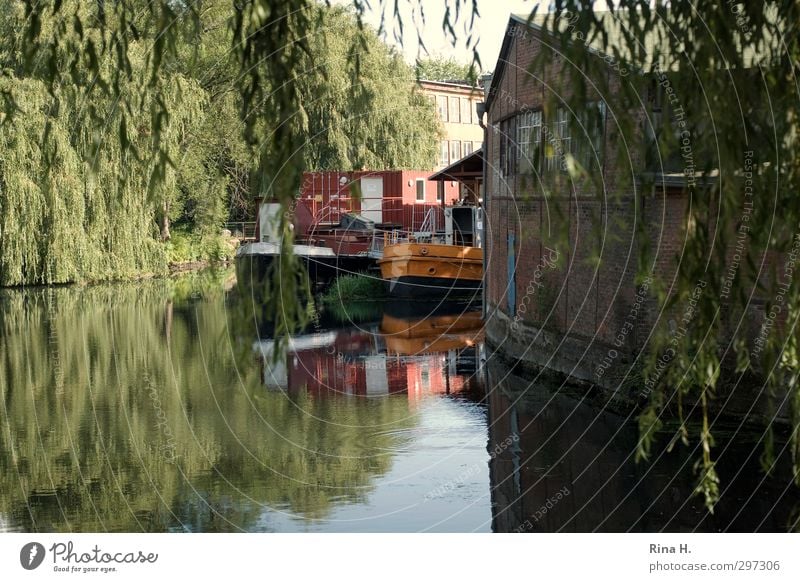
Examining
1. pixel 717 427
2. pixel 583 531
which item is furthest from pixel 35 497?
pixel 717 427

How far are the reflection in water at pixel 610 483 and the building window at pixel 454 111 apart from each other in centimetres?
4673

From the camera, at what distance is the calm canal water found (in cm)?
1099

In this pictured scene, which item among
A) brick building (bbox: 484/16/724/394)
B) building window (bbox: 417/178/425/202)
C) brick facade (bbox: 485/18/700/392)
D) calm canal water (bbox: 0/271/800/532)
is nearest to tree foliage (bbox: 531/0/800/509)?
calm canal water (bbox: 0/271/800/532)

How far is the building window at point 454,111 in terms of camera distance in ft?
201

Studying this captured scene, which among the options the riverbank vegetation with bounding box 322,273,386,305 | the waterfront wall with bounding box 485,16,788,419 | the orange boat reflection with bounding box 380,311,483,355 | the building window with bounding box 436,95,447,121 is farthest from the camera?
the building window with bounding box 436,95,447,121

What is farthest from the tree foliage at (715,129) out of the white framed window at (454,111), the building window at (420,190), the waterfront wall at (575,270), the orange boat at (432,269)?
the white framed window at (454,111)

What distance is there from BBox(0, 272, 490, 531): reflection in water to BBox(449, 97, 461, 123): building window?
37.4 m

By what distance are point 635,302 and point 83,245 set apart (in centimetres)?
1964

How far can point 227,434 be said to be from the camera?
1482cm

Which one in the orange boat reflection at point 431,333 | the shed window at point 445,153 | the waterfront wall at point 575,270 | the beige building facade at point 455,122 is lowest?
the orange boat reflection at point 431,333

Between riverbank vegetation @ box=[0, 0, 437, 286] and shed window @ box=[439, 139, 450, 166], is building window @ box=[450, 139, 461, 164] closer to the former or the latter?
shed window @ box=[439, 139, 450, 166]

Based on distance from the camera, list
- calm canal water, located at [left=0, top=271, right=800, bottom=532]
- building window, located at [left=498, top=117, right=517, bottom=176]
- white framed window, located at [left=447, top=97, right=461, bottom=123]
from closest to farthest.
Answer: calm canal water, located at [left=0, top=271, right=800, bottom=532] → building window, located at [left=498, top=117, right=517, bottom=176] → white framed window, located at [left=447, top=97, right=461, bottom=123]

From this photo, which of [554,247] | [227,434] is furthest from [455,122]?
[554,247]

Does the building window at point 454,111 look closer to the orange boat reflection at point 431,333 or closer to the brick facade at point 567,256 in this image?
the orange boat reflection at point 431,333
